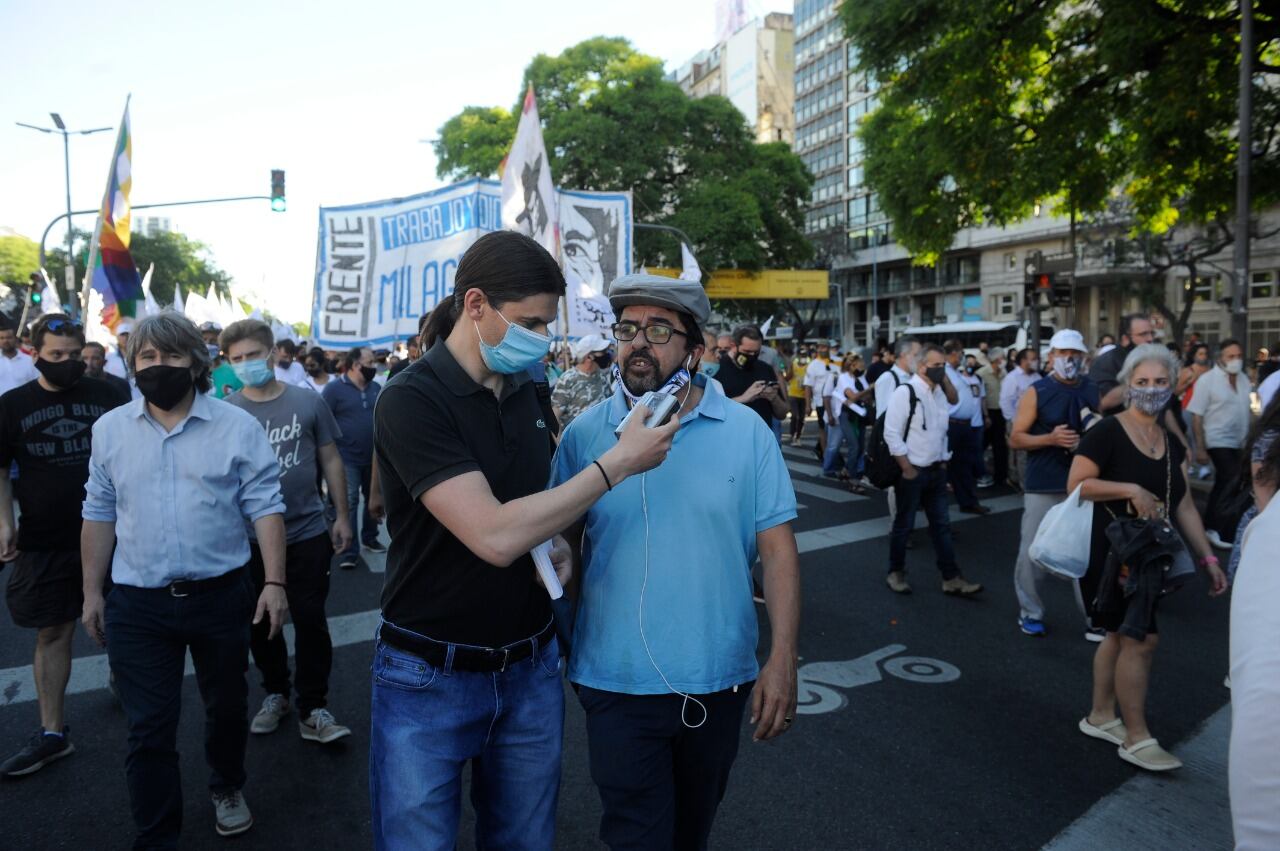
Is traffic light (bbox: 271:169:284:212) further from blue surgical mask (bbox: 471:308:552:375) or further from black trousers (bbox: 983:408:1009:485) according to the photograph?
blue surgical mask (bbox: 471:308:552:375)

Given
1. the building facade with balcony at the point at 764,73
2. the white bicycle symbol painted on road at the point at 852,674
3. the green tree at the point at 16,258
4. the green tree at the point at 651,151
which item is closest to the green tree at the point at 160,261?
the green tree at the point at 16,258

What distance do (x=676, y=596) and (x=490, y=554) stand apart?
0.55 metres

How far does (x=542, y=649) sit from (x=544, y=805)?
38 cm

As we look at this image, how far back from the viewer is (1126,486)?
159 inches

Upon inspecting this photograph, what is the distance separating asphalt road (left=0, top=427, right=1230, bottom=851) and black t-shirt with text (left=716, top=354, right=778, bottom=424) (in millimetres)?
1707

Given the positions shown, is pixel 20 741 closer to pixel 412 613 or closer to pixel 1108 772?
pixel 412 613

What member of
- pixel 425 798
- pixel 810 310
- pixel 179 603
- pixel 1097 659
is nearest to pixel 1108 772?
pixel 1097 659

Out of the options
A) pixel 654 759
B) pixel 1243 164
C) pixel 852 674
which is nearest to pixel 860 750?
pixel 852 674

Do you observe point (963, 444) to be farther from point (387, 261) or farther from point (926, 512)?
point (387, 261)

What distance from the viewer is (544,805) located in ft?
7.25

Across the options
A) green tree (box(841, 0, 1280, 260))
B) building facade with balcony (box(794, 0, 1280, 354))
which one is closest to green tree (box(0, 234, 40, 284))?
building facade with balcony (box(794, 0, 1280, 354))

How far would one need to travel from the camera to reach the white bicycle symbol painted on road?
15.1ft

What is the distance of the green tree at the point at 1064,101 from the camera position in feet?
46.3

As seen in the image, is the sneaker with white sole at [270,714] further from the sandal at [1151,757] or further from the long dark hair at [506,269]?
the sandal at [1151,757]
